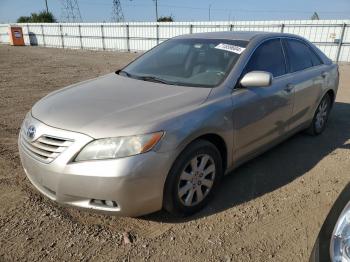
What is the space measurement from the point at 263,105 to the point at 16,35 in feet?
113

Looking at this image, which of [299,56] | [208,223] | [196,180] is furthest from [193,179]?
[299,56]

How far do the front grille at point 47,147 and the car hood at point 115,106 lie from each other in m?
0.11

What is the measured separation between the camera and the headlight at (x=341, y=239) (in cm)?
157

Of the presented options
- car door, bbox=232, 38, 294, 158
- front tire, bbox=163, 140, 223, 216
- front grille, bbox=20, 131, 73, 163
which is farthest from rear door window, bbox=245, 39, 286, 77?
front grille, bbox=20, 131, 73, 163

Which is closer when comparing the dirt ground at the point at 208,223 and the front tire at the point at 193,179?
the dirt ground at the point at 208,223

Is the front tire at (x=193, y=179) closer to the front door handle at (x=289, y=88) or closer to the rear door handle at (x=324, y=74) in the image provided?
the front door handle at (x=289, y=88)

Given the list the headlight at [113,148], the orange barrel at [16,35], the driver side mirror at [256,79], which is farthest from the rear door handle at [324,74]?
the orange barrel at [16,35]

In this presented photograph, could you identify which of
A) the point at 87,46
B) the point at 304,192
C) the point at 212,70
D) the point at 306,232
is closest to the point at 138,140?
the point at 212,70

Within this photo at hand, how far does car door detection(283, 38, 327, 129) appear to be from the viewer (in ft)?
13.5

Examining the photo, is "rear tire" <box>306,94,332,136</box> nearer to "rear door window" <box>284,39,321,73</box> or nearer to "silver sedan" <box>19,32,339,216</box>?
"rear door window" <box>284,39,321,73</box>

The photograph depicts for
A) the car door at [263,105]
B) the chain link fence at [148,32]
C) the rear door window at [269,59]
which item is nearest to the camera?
the car door at [263,105]

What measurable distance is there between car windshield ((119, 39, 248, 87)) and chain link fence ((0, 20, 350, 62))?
48.0ft

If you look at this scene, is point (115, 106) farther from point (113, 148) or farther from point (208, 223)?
point (208, 223)

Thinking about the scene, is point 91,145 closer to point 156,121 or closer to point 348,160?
point 156,121
